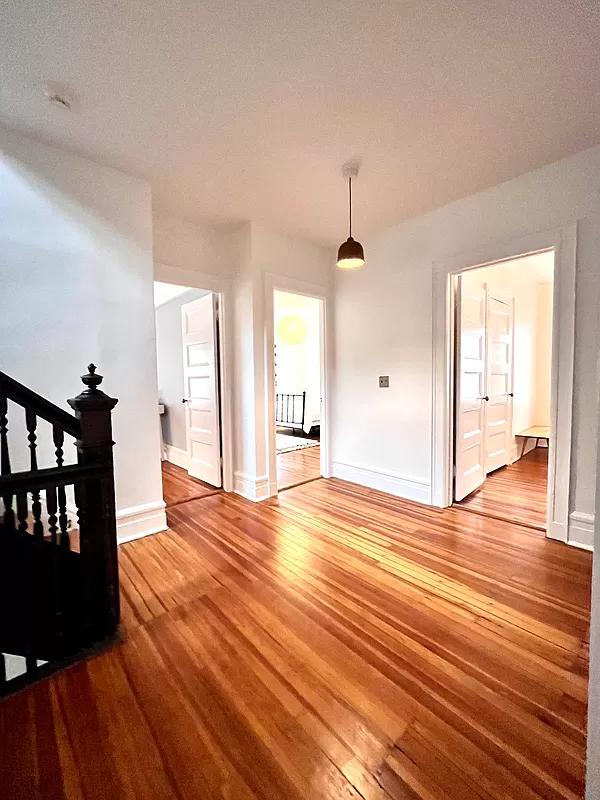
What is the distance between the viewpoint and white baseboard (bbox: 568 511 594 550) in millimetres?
2361

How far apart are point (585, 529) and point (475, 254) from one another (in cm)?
222

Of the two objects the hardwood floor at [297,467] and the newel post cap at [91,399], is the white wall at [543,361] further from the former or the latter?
the newel post cap at [91,399]

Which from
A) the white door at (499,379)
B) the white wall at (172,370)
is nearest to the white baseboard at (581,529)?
A: the white door at (499,379)

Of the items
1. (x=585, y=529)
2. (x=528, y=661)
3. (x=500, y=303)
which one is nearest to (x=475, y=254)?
(x=500, y=303)

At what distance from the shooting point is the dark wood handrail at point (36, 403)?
4.60ft

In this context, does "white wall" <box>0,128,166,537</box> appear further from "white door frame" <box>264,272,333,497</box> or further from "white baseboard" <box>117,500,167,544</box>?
"white door frame" <box>264,272,333,497</box>

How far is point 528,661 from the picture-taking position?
4.81ft

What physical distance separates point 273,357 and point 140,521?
6.26 feet

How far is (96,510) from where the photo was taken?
1.61 meters

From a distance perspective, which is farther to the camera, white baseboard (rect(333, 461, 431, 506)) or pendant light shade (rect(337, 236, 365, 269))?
white baseboard (rect(333, 461, 431, 506))

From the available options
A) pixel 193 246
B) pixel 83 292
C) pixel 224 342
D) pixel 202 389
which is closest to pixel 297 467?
pixel 202 389

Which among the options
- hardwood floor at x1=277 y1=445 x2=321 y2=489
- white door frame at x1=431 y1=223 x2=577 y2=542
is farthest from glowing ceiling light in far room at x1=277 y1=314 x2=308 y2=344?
white door frame at x1=431 y1=223 x2=577 y2=542

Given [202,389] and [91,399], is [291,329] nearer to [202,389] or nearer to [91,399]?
[202,389]

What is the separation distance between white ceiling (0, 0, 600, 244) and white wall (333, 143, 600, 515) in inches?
9.4
